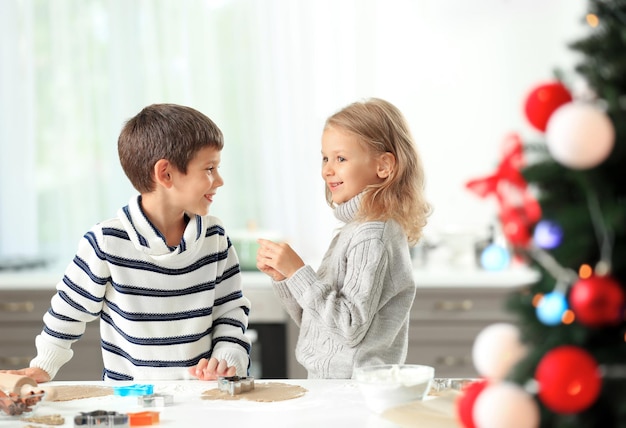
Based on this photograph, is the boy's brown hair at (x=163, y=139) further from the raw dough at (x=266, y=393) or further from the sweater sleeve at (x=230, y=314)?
the raw dough at (x=266, y=393)

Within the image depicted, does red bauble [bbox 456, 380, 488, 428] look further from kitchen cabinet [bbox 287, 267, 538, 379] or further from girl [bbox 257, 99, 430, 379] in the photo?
kitchen cabinet [bbox 287, 267, 538, 379]

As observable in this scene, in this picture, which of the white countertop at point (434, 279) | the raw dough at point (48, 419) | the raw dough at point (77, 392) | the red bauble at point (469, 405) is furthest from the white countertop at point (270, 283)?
the red bauble at point (469, 405)

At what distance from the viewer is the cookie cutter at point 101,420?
1359mm

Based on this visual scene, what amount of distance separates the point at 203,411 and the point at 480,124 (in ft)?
9.77

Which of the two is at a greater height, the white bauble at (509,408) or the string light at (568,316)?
the string light at (568,316)

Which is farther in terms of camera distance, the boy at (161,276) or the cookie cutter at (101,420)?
the boy at (161,276)

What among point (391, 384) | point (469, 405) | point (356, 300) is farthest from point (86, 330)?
point (469, 405)

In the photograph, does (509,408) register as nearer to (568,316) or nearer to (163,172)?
(568,316)

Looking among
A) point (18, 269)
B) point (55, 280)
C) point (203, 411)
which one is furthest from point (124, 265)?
point (18, 269)

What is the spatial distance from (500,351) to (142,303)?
42.5 inches

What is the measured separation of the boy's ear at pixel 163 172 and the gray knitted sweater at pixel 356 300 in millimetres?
358

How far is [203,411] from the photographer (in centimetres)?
151

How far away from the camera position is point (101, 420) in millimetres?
1364

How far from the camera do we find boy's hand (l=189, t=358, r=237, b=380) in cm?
181
